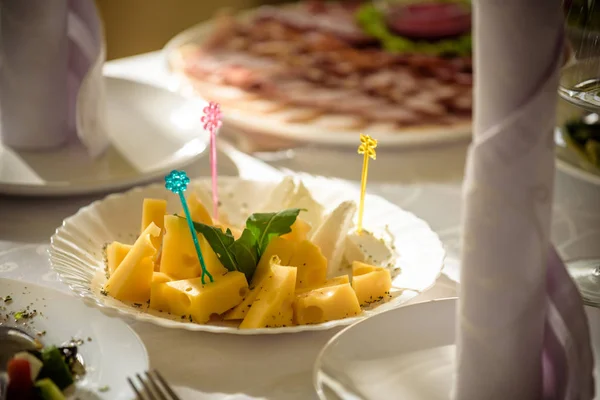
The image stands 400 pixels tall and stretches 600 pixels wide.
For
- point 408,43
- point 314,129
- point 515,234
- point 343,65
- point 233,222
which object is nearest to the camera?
point 515,234

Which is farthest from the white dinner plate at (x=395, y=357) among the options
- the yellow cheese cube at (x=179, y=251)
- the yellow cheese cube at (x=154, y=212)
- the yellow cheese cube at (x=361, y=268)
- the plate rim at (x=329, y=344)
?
the yellow cheese cube at (x=154, y=212)

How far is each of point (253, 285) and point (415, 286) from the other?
7.6 inches

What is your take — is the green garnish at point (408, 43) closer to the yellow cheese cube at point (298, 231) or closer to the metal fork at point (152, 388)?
the yellow cheese cube at point (298, 231)

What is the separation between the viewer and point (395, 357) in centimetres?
79

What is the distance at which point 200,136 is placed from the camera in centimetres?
144

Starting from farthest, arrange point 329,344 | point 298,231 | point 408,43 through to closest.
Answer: point 408,43
point 298,231
point 329,344

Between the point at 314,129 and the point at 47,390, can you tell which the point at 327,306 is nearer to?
the point at 47,390

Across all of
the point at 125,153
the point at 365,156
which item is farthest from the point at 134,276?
the point at 125,153

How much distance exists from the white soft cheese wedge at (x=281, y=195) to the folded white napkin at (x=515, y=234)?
0.44 meters

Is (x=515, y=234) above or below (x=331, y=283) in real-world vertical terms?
above

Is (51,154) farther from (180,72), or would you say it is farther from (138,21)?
(138,21)

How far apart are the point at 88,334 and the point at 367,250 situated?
405 mm

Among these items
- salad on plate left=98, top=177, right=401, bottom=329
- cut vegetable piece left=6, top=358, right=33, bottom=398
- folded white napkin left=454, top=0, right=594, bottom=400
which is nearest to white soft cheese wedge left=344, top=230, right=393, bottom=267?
salad on plate left=98, top=177, right=401, bottom=329

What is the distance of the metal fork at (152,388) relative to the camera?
0.71 metres
